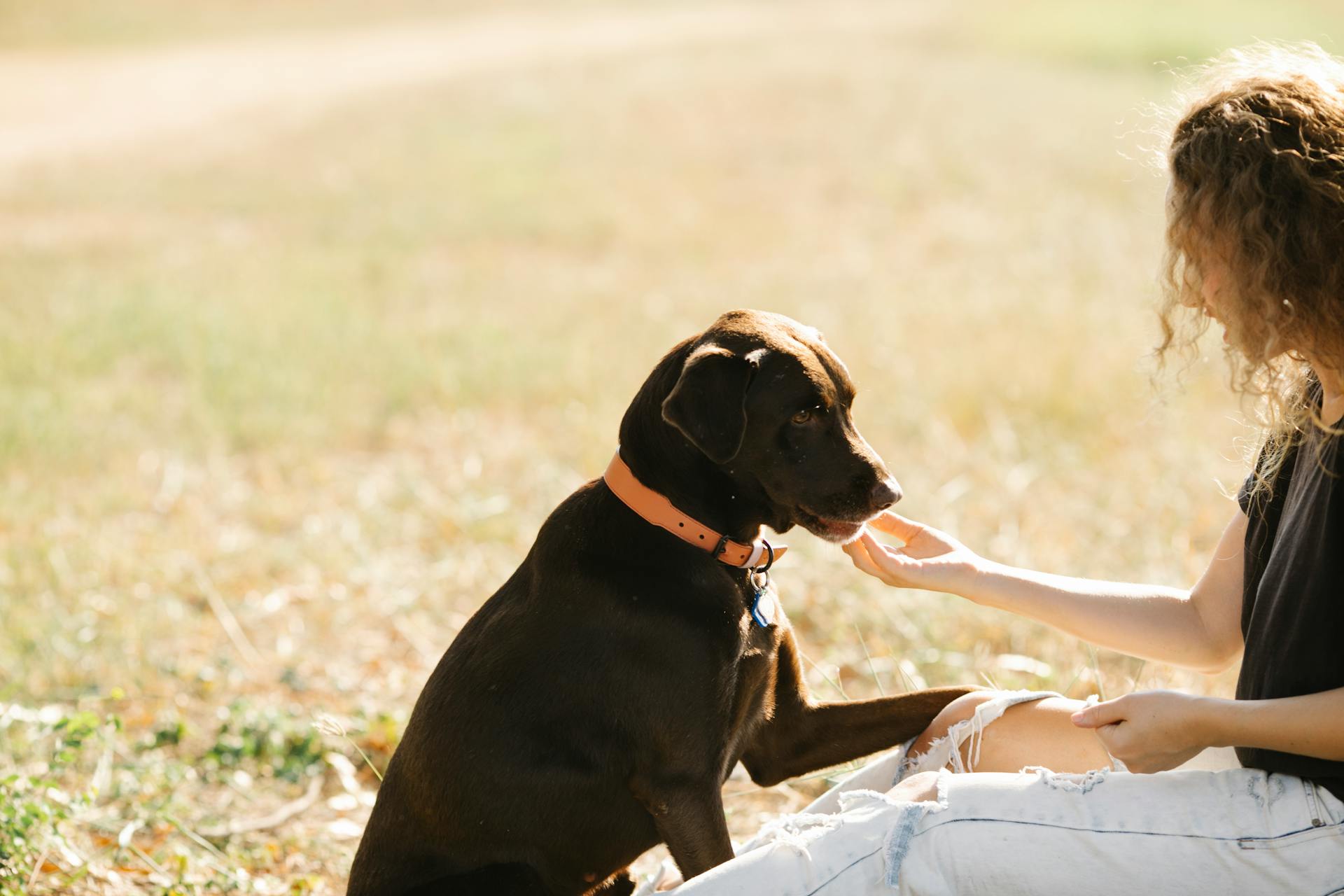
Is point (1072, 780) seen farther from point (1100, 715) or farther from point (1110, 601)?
point (1110, 601)

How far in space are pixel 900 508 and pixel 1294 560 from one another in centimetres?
406

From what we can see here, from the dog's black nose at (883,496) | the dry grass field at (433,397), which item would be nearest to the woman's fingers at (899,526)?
the dog's black nose at (883,496)

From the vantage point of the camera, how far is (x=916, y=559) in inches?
132

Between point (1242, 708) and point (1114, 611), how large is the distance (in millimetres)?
718

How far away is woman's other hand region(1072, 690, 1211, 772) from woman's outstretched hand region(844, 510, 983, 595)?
24.3 inches

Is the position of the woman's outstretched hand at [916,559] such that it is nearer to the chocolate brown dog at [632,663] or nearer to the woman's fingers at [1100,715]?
the chocolate brown dog at [632,663]

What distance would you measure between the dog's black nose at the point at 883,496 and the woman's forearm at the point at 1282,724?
89 centimetres

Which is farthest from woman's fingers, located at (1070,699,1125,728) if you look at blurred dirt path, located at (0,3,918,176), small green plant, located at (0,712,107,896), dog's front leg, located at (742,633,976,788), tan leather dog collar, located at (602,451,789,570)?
blurred dirt path, located at (0,3,918,176)

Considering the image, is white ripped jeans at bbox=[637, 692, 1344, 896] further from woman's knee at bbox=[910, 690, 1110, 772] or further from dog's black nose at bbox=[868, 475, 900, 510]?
dog's black nose at bbox=[868, 475, 900, 510]

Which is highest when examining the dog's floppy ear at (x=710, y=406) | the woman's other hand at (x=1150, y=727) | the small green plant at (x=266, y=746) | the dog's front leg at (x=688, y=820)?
the dog's floppy ear at (x=710, y=406)

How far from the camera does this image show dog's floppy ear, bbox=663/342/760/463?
2930 mm

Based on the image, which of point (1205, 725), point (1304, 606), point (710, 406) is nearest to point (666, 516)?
point (710, 406)

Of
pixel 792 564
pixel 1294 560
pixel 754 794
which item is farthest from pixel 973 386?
pixel 1294 560

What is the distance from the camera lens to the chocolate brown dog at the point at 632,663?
2.88m
